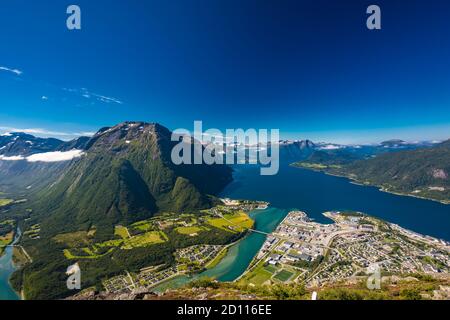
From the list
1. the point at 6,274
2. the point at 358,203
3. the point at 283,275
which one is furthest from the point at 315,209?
the point at 6,274

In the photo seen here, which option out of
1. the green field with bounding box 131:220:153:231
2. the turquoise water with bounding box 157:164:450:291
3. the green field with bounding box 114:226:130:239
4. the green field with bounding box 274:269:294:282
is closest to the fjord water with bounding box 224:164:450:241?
the turquoise water with bounding box 157:164:450:291

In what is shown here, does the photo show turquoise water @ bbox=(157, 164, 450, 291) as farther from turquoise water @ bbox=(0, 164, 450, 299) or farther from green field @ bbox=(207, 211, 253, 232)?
green field @ bbox=(207, 211, 253, 232)

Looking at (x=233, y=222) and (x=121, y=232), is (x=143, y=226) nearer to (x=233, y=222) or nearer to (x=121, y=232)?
(x=121, y=232)

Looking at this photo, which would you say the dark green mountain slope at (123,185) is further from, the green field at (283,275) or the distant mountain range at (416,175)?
the distant mountain range at (416,175)

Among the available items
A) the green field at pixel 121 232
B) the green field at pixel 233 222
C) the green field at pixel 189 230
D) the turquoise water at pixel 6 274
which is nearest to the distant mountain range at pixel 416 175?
the green field at pixel 233 222

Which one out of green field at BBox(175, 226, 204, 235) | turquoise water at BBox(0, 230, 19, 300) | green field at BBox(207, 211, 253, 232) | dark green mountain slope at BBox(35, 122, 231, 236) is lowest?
turquoise water at BBox(0, 230, 19, 300)

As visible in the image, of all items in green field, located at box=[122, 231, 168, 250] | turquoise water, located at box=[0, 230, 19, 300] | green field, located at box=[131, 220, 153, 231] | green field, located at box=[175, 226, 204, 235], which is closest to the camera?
turquoise water, located at box=[0, 230, 19, 300]
